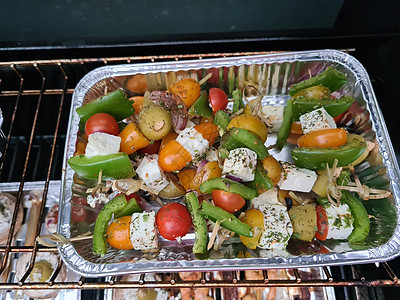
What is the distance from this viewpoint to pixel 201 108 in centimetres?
169

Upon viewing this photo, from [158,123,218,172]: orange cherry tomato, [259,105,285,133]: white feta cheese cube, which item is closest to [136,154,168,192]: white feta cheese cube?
[158,123,218,172]: orange cherry tomato

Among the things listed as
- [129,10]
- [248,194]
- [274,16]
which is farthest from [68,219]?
[274,16]

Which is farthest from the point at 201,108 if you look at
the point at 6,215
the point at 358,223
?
the point at 6,215

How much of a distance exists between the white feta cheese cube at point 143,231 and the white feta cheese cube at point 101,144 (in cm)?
31

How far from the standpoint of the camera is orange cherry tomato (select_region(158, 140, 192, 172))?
59.2 inches

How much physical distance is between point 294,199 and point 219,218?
423mm

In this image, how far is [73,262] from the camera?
1.45m

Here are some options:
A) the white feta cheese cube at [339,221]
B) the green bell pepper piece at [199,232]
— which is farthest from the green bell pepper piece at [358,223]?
the green bell pepper piece at [199,232]

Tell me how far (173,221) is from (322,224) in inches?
25.0

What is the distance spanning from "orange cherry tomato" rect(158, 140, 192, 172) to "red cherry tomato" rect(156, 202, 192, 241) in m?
0.18

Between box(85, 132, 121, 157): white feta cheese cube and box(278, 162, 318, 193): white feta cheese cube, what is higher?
box(85, 132, 121, 157): white feta cheese cube

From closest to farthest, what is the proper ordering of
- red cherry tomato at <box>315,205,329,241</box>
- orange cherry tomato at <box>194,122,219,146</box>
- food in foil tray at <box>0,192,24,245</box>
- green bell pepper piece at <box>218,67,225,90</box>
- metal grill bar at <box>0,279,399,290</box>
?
metal grill bar at <box>0,279,399,290</box> → red cherry tomato at <box>315,205,329,241</box> → orange cherry tomato at <box>194,122,219,146</box> → food in foil tray at <box>0,192,24,245</box> → green bell pepper piece at <box>218,67,225,90</box>

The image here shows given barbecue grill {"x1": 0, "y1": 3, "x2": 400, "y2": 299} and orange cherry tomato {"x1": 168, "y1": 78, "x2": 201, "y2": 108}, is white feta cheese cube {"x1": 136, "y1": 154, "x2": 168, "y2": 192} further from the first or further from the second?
barbecue grill {"x1": 0, "y1": 3, "x2": 400, "y2": 299}

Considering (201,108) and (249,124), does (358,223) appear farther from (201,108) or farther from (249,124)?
(201,108)
